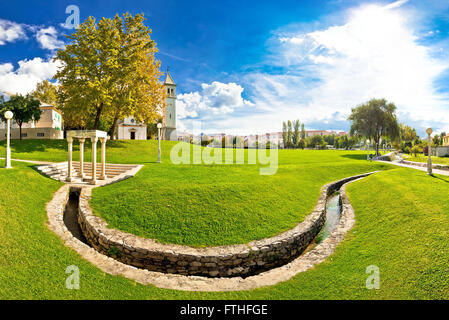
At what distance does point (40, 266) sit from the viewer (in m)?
6.21

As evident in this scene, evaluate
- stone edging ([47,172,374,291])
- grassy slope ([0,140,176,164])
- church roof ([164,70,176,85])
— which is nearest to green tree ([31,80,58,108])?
grassy slope ([0,140,176,164])

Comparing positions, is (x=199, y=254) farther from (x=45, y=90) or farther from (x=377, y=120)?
(x=45, y=90)

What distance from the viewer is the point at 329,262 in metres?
7.02

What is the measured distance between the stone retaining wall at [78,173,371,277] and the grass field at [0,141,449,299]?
150 cm

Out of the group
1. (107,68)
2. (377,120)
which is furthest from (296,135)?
(107,68)

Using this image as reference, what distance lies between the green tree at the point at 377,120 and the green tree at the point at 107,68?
132ft

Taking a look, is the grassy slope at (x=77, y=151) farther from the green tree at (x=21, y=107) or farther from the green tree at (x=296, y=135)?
the green tree at (x=296, y=135)

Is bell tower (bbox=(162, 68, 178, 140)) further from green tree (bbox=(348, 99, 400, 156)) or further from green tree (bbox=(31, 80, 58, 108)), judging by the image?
green tree (bbox=(348, 99, 400, 156))

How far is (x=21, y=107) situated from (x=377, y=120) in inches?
2280

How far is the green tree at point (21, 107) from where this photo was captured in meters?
28.2

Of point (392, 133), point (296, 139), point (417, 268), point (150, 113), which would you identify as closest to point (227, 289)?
point (417, 268)

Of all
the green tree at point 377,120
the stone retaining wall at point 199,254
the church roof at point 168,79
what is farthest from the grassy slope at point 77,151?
the green tree at point 377,120

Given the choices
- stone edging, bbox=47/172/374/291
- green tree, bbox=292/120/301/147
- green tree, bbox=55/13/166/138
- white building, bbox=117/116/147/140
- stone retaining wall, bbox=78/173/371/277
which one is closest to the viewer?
stone edging, bbox=47/172/374/291

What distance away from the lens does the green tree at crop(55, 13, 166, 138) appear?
2472 cm
